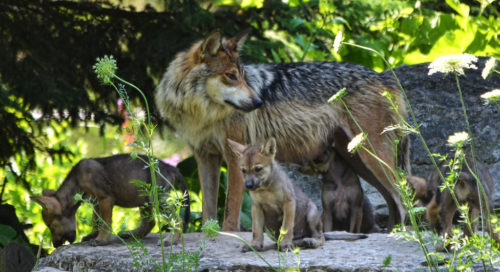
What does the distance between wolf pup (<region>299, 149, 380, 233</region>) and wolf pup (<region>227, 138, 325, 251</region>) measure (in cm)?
130

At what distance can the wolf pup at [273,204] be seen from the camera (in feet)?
16.1

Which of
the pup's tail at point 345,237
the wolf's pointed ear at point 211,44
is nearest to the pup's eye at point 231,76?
the wolf's pointed ear at point 211,44

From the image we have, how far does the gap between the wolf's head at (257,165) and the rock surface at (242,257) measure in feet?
1.57

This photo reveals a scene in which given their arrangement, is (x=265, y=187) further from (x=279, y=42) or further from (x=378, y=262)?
(x=279, y=42)

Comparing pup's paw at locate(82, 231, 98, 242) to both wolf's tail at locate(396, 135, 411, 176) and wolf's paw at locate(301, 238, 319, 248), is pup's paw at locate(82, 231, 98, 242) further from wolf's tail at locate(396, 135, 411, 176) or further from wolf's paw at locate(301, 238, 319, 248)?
wolf's tail at locate(396, 135, 411, 176)

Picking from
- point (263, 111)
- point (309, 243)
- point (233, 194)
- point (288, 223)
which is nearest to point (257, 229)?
point (288, 223)

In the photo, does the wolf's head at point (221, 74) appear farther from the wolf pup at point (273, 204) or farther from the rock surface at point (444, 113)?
the rock surface at point (444, 113)

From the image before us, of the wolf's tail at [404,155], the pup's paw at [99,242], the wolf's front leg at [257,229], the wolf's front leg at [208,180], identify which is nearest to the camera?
the wolf's front leg at [257,229]

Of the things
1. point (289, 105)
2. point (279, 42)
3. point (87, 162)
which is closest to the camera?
point (87, 162)

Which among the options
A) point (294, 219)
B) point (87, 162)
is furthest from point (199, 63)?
point (294, 219)

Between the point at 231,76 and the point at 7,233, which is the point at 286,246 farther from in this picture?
the point at 7,233

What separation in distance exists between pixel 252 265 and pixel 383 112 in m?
2.63

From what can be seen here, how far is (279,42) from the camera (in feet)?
24.1

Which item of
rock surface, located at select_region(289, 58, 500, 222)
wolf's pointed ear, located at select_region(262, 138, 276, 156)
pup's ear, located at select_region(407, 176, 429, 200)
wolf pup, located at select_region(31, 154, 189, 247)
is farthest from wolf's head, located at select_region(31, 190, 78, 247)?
rock surface, located at select_region(289, 58, 500, 222)
